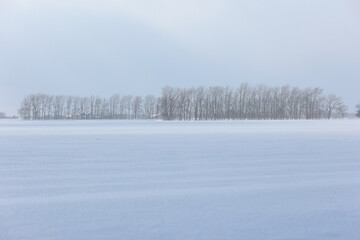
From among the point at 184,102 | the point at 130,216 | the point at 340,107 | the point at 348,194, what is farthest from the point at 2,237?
the point at 340,107

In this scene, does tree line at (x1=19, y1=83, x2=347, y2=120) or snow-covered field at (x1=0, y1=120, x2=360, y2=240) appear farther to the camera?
tree line at (x1=19, y1=83, x2=347, y2=120)

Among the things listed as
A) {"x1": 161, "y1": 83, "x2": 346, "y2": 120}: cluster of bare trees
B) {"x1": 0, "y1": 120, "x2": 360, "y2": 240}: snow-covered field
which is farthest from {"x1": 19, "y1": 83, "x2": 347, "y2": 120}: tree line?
{"x1": 0, "y1": 120, "x2": 360, "y2": 240}: snow-covered field

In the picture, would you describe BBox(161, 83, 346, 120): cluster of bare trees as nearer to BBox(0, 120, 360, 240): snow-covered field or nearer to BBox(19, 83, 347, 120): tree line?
BBox(19, 83, 347, 120): tree line

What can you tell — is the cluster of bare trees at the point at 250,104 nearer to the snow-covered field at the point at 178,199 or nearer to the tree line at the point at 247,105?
the tree line at the point at 247,105

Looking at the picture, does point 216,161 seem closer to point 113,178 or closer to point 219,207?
point 113,178

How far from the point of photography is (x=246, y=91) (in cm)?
9912

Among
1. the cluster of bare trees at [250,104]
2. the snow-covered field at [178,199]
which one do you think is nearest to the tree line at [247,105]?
the cluster of bare trees at [250,104]

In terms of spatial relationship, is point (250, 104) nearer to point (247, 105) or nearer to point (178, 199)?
point (247, 105)

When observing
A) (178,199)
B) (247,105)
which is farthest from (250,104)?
(178,199)

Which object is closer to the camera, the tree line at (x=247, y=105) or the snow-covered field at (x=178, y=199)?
the snow-covered field at (x=178, y=199)

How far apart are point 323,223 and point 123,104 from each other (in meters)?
114

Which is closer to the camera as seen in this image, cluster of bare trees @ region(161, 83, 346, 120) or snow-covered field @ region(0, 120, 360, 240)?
snow-covered field @ region(0, 120, 360, 240)

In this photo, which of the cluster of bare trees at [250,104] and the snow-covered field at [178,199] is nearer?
the snow-covered field at [178,199]

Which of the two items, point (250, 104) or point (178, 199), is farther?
point (250, 104)
